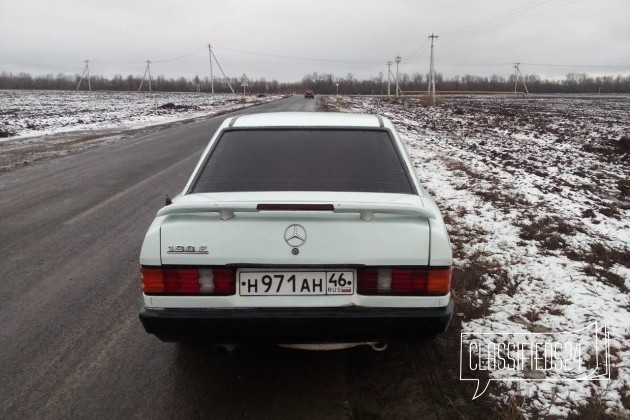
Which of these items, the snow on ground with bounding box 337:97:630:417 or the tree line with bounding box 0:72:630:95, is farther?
the tree line with bounding box 0:72:630:95

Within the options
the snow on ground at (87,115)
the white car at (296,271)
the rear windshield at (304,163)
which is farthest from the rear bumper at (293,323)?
the snow on ground at (87,115)

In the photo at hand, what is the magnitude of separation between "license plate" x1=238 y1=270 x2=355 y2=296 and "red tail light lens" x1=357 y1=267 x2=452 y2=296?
79 millimetres

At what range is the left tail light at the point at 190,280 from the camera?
226cm

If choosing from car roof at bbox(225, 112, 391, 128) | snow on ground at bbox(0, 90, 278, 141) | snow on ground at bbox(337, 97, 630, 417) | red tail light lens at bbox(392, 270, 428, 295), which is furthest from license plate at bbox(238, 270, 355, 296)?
snow on ground at bbox(0, 90, 278, 141)

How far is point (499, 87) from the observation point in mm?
116188

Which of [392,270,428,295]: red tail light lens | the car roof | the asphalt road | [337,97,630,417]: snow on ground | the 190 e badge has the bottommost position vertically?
the asphalt road

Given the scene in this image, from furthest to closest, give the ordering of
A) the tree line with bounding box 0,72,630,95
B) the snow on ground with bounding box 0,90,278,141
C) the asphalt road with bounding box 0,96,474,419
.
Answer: the tree line with bounding box 0,72,630,95, the snow on ground with bounding box 0,90,278,141, the asphalt road with bounding box 0,96,474,419

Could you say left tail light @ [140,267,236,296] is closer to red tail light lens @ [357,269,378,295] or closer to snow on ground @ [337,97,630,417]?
red tail light lens @ [357,269,378,295]

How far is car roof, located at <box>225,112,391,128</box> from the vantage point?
10.6 ft

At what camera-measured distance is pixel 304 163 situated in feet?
9.37

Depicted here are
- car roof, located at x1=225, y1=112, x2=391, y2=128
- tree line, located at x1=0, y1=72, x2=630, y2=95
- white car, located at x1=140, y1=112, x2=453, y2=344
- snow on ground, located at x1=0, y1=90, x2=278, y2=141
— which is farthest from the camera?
tree line, located at x1=0, y1=72, x2=630, y2=95

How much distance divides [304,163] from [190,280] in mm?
1066

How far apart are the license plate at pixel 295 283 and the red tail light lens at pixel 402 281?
0.08 meters

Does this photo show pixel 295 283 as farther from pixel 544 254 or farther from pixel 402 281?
pixel 544 254
